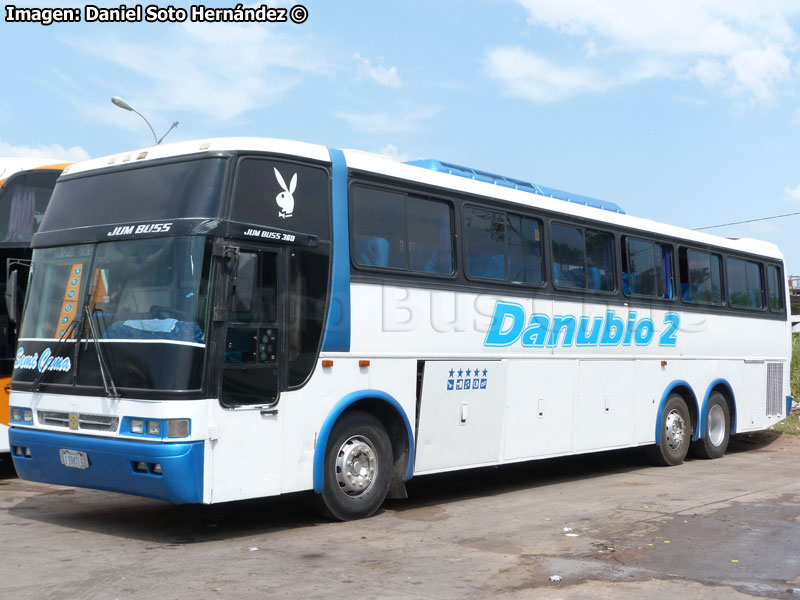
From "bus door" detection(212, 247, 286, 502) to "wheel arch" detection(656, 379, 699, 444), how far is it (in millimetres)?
7378

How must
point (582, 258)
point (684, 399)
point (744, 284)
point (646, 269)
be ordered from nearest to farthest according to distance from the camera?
point (582, 258)
point (646, 269)
point (684, 399)
point (744, 284)

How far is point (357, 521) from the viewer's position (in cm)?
926

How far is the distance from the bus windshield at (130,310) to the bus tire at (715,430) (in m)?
9.96

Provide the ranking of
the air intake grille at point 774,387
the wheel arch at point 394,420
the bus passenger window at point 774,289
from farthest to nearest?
1. the bus passenger window at point 774,289
2. the air intake grille at point 774,387
3. the wheel arch at point 394,420

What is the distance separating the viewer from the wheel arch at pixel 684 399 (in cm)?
1406

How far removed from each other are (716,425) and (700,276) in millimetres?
2457

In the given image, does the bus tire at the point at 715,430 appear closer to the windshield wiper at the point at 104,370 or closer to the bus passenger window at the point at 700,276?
the bus passenger window at the point at 700,276

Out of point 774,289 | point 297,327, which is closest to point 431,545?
point 297,327

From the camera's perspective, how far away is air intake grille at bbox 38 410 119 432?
8.12 meters

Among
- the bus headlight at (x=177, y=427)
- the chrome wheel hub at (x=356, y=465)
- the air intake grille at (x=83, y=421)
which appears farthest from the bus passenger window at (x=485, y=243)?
the air intake grille at (x=83, y=421)

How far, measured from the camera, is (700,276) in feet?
50.0

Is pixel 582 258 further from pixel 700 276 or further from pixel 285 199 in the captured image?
pixel 285 199

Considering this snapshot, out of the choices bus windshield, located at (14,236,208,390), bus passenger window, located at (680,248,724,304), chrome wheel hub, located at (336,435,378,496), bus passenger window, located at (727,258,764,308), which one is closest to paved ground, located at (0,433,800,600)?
chrome wheel hub, located at (336,435,378,496)

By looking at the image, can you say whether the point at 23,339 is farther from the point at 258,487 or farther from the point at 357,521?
the point at 357,521
